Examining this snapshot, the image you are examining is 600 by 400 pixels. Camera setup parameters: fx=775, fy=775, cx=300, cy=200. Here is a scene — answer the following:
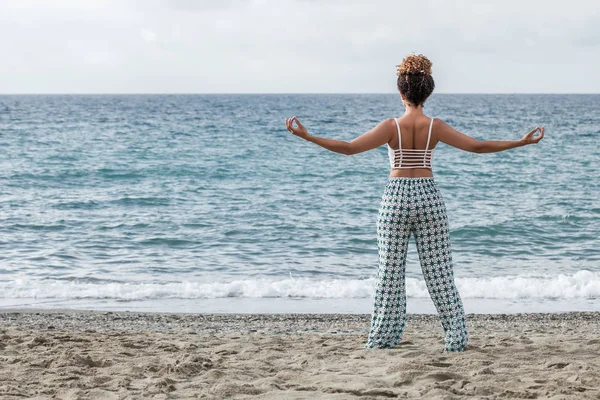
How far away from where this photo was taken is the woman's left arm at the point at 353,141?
16.5 ft

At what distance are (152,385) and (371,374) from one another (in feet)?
4.65

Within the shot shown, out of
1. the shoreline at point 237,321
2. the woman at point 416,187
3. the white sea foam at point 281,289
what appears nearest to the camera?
the woman at point 416,187

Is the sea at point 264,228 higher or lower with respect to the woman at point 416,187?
lower

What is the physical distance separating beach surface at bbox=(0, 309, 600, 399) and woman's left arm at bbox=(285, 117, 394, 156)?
58.1 inches

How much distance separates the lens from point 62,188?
20.9 m

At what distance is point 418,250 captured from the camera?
218 inches

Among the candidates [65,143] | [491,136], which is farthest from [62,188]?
[491,136]

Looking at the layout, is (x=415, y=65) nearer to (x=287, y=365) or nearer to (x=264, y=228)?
(x=287, y=365)

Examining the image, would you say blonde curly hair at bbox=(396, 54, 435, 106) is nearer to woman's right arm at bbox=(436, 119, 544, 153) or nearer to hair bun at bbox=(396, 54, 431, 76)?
hair bun at bbox=(396, 54, 431, 76)

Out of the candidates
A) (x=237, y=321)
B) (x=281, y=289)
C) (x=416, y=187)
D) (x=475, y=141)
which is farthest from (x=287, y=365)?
(x=281, y=289)

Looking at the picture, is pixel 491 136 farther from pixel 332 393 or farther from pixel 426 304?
pixel 332 393

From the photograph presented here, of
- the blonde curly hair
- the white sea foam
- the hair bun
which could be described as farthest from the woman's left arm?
the white sea foam

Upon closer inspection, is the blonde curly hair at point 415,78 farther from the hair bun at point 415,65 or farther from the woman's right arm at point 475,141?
the woman's right arm at point 475,141

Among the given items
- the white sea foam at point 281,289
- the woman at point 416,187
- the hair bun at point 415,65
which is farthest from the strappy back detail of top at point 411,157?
the white sea foam at point 281,289
